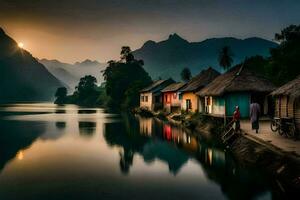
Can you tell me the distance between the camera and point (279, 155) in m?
15.3

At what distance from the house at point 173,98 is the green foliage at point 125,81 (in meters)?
21.9

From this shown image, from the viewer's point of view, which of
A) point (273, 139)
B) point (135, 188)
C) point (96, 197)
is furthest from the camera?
point (273, 139)

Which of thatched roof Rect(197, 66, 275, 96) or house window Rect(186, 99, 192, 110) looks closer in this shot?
thatched roof Rect(197, 66, 275, 96)

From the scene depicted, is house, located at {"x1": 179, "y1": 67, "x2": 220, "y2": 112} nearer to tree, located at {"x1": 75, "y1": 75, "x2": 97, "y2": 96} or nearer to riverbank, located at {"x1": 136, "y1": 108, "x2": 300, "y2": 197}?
riverbank, located at {"x1": 136, "y1": 108, "x2": 300, "y2": 197}

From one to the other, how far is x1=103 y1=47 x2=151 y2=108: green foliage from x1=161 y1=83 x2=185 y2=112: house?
72.0 feet

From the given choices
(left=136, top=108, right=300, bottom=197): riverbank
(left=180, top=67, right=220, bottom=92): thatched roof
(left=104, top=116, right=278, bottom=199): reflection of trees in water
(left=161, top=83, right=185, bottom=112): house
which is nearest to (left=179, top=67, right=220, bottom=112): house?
(left=180, top=67, right=220, bottom=92): thatched roof

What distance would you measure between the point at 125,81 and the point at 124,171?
268ft

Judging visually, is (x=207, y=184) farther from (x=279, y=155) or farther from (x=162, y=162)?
(x=162, y=162)

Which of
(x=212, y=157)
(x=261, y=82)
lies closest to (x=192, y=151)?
(x=212, y=157)

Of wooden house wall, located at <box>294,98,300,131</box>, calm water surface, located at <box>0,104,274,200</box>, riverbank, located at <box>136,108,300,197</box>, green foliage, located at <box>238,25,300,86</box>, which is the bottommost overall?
calm water surface, located at <box>0,104,274,200</box>

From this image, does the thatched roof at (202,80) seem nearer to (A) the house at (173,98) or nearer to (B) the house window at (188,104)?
(B) the house window at (188,104)

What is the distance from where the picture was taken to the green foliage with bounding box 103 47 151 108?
281 ft

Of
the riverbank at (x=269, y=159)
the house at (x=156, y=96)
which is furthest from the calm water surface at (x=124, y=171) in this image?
the house at (x=156, y=96)

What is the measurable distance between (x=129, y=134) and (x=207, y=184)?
786 inches
